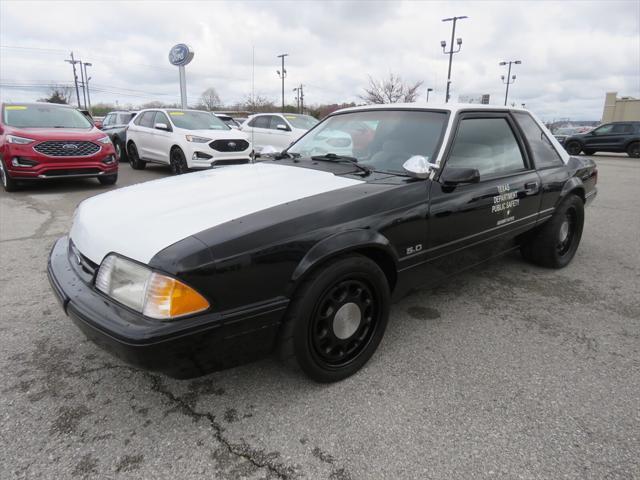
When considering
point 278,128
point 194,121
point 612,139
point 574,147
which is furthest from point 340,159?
point 574,147

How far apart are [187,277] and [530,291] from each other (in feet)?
9.80

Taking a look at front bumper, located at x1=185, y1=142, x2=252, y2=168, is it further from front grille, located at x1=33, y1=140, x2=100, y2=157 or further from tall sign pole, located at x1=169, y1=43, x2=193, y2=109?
tall sign pole, located at x1=169, y1=43, x2=193, y2=109

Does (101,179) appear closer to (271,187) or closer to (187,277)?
(271,187)

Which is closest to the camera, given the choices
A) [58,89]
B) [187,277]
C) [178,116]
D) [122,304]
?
[187,277]

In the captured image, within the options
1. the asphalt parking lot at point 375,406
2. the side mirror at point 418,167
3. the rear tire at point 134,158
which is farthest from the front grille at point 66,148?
the side mirror at point 418,167

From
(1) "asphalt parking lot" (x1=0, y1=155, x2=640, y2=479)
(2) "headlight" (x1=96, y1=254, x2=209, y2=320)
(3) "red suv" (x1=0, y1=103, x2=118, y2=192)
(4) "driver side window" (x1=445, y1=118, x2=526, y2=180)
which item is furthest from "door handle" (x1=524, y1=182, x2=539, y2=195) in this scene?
(3) "red suv" (x1=0, y1=103, x2=118, y2=192)

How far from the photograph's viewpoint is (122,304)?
180cm

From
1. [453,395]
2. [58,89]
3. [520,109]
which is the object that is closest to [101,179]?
[520,109]

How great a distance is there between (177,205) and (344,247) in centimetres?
90

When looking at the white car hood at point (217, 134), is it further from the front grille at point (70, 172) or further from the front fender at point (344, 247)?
the front fender at point (344, 247)

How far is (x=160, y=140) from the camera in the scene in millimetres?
9625

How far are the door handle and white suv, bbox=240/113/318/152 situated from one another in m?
8.17

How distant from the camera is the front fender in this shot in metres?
1.95

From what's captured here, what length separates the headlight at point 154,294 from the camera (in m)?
1.69
